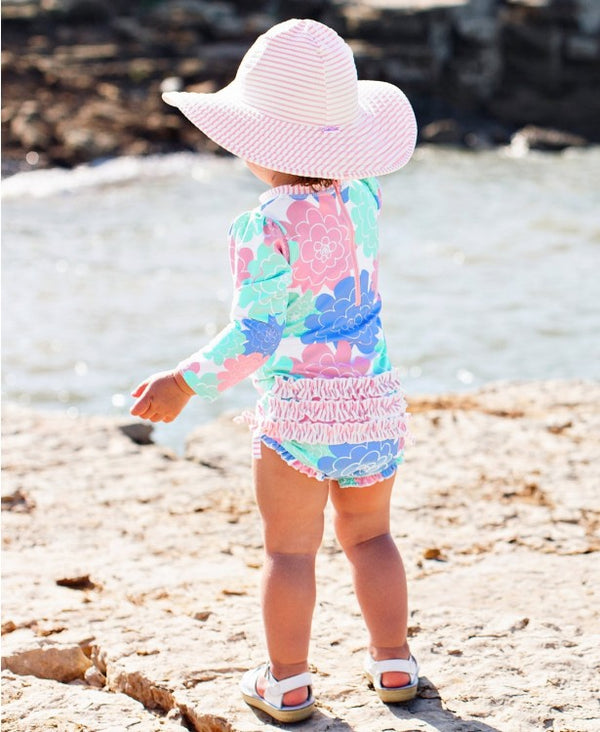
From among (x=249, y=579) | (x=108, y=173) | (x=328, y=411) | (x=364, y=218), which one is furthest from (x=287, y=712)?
(x=108, y=173)

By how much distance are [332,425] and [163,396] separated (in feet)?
1.01

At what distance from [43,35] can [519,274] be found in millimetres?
15527

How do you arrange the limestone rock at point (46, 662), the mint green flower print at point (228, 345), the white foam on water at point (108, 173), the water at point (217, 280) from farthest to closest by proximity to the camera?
1. the white foam on water at point (108, 173)
2. the water at point (217, 280)
3. the limestone rock at point (46, 662)
4. the mint green flower print at point (228, 345)

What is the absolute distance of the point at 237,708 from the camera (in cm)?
205

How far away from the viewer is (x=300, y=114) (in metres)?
2.01

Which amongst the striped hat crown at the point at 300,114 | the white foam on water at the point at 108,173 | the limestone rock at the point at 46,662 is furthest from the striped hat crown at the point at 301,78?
the white foam on water at the point at 108,173

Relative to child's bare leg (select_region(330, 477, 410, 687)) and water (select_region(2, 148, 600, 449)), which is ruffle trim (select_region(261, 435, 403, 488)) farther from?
water (select_region(2, 148, 600, 449))

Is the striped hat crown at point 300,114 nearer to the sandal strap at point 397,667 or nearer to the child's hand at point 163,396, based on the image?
the child's hand at point 163,396

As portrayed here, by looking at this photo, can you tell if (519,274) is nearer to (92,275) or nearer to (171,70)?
(92,275)

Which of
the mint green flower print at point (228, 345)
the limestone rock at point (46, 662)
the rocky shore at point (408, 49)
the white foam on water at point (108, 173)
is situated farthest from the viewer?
the rocky shore at point (408, 49)

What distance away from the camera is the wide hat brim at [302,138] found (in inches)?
77.3

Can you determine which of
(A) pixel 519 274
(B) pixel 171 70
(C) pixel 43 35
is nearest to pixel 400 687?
(A) pixel 519 274

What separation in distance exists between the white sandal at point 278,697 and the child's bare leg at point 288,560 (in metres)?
0.01

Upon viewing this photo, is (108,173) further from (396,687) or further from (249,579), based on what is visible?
(396,687)
